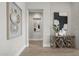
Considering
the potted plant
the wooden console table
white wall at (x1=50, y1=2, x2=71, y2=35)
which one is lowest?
the wooden console table

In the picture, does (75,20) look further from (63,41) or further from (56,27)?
(63,41)

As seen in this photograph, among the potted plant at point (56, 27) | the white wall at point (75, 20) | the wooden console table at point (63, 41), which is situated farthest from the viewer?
the potted plant at point (56, 27)

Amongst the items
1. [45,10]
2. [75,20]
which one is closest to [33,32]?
[45,10]

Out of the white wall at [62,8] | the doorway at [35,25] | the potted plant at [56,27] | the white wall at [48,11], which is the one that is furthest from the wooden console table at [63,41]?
the doorway at [35,25]

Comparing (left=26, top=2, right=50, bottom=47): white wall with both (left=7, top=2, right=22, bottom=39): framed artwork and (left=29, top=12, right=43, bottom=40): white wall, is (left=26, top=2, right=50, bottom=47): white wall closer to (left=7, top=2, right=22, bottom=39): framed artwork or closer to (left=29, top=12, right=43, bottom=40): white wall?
(left=7, top=2, right=22, bottom=39): framed artwork

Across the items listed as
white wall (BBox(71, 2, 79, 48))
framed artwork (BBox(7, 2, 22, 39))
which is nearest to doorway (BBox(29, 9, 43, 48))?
white wall (BBox(71, 2, 79, 48))

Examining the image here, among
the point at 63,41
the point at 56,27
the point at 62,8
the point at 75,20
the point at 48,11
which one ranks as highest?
the point at 62,8

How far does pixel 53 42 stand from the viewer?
6625 millimetres

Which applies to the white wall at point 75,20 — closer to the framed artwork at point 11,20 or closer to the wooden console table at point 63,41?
the wooden console table at point 63,41

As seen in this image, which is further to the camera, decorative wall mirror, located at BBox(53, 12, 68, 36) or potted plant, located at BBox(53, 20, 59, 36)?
decorative wall mirror, located at BBox(53, 12, 68, 36)

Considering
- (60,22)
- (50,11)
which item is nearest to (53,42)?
(60,22)

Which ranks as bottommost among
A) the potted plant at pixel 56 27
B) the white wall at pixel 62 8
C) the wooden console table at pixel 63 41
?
the wooden console table at pixel 63 41

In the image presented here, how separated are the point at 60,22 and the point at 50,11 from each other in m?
0.77

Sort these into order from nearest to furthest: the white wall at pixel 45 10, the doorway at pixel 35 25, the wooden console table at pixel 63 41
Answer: the wooden console table at pixel 63 41 < the white wall at pixel 45 10 < the doorway at pixel 35 25
